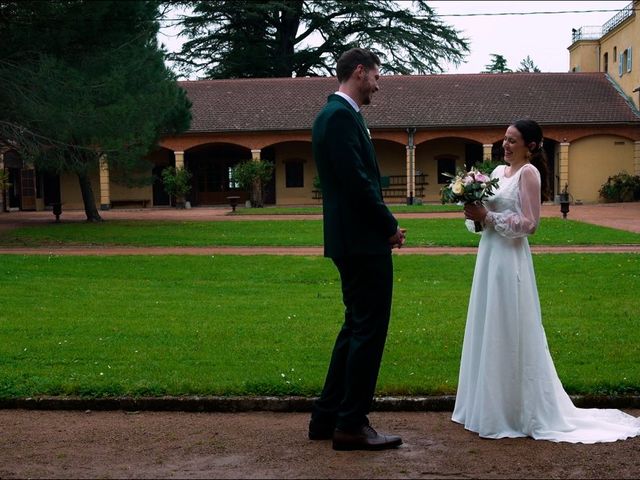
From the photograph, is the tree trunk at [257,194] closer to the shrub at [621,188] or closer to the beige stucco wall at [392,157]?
the beige stucco wall at [392,157]

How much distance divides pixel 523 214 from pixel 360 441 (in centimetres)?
169

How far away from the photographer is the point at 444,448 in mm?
4855

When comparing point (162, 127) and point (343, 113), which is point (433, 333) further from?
point (162, 127)

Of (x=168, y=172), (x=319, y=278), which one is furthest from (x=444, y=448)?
(x=168, y=172)

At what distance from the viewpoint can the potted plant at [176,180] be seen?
3844cm

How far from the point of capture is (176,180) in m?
38.4

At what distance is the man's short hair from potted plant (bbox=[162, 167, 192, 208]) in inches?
1344

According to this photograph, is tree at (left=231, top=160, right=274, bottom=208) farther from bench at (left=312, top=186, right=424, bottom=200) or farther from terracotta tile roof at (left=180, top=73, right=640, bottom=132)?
bench at (left=312, top=186, right=424, bottom=200)

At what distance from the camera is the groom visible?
471 cm

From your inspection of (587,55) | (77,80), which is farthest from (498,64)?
(77,80)

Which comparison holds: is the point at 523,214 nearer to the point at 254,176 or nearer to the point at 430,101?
the point at 254,176

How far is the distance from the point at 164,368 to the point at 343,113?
299cm

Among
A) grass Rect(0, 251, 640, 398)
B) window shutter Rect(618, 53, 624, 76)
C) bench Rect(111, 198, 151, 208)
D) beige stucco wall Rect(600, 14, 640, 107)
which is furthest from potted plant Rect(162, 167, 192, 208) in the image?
grass Rect(0, 251, 640, 398)

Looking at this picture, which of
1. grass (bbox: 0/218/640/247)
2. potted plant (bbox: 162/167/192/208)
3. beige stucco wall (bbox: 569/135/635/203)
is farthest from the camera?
beige stucco wall (bbox: 569/135/635/203)
